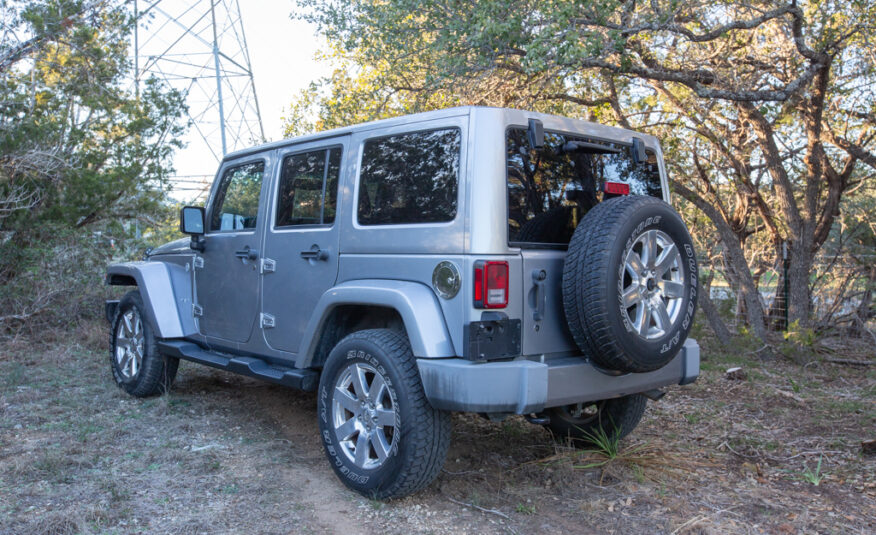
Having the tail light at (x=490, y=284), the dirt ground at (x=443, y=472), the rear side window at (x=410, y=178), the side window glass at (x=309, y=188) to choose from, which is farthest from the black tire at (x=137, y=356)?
the tail light at (x=490, y=284)

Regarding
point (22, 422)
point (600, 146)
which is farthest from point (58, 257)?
point (600, 146)

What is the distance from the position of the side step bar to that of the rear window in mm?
1640

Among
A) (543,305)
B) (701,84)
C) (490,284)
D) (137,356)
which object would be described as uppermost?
(701,84)

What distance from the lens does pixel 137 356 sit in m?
6.03

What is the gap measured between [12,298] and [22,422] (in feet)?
14.6

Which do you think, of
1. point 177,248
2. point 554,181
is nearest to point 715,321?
point 554,181

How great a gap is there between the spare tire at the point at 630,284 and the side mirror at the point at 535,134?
0.45 metres

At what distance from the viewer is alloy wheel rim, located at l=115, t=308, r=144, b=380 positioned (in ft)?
19.7

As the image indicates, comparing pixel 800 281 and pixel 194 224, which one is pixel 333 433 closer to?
pixel 194 224

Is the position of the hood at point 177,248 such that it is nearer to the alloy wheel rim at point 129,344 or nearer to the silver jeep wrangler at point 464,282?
the alloy wheel rim at point 129,344

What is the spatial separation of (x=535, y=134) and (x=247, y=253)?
2282 millimetres

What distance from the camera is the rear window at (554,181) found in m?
3.69

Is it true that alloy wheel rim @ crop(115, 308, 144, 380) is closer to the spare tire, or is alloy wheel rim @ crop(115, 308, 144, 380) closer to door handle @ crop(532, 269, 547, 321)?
door handle @ crop(532, 269, 547, 321)

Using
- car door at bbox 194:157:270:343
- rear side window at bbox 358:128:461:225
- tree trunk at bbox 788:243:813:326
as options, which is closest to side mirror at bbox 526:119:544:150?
rear side window at bbox 358:128:461:225
